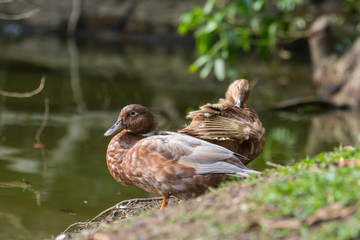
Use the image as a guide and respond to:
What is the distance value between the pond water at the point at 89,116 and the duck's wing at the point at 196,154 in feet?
3.80

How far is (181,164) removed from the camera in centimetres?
481

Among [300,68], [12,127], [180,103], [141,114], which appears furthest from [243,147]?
[300,68]

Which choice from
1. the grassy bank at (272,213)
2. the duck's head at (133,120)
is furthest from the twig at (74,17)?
the grassy bank at (272,213)

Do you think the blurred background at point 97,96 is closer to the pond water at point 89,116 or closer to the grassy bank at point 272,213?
the pond water at point 89,116

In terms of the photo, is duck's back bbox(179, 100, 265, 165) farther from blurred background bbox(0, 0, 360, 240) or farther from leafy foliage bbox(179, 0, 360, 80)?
leafy foliage bbox(179, 0, 360, 80)

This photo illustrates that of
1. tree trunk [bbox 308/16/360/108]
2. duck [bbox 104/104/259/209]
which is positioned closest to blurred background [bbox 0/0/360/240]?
tree trunk [bbox 308/16/360/108]

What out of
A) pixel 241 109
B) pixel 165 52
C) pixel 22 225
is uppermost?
pixel 165 52

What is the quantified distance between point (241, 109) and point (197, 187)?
1.47m

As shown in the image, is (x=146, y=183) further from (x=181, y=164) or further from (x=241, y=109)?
(x=241, y=109)

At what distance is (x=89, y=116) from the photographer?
1029 cm

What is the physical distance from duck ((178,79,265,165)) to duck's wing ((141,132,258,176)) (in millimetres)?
581

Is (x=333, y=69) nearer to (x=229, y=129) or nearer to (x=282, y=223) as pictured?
(x=229, y=129)

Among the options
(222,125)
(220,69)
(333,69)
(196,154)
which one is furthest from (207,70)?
(196,154)

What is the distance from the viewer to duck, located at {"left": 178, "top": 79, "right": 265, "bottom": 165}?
5.60 m
